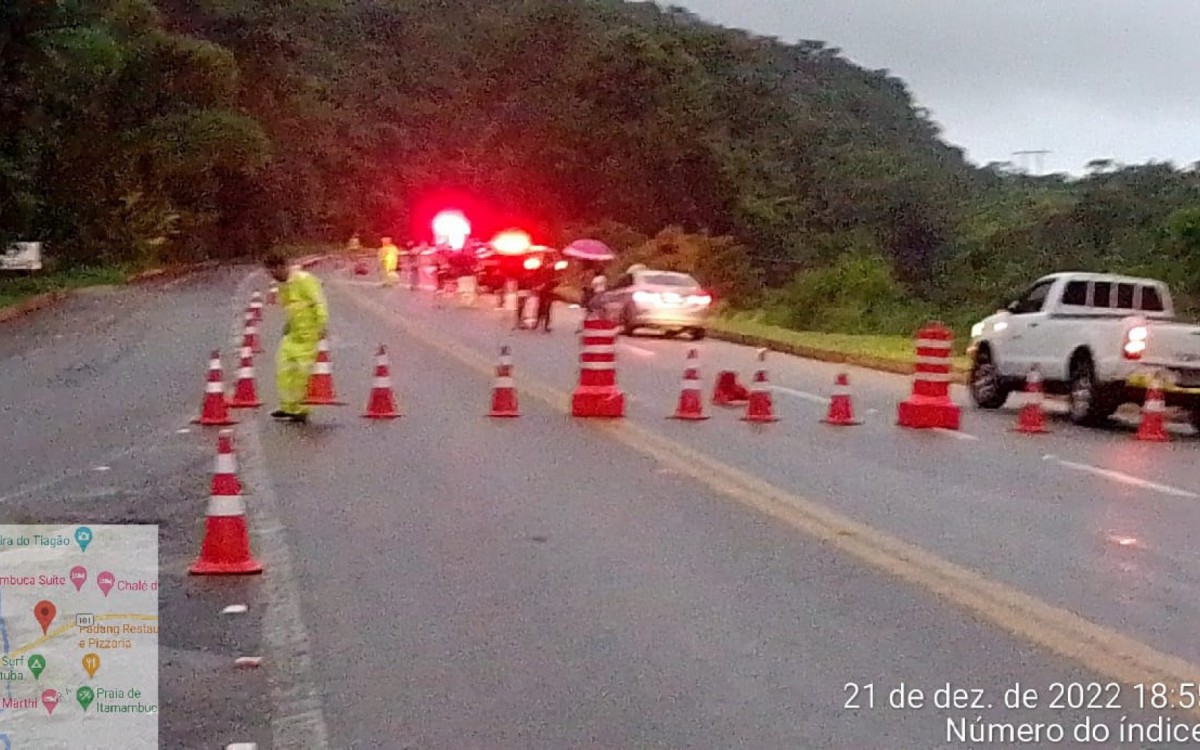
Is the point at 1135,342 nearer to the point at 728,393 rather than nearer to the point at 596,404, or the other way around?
the point at 728,393

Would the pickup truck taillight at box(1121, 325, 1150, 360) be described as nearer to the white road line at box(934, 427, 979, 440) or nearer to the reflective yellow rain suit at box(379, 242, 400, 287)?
the white road line at box(934, 427, 979, 440)

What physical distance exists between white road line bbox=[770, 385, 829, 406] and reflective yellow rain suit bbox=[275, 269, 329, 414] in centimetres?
737

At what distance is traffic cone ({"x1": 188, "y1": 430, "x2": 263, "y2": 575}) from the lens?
10547mm

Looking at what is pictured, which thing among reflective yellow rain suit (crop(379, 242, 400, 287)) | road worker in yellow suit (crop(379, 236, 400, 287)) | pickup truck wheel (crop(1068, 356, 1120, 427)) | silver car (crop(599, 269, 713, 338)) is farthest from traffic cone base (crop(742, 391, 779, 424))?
reflective yellow rain suit (crop(379, 242, 400, 287))

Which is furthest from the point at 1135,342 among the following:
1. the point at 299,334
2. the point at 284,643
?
the point at 284,643

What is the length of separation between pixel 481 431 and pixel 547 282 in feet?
67.3

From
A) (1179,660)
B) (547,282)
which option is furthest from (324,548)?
(547,282)

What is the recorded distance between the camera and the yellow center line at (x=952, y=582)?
8570 millimetres

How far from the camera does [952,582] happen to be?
1057 cm

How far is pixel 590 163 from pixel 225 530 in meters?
70.2

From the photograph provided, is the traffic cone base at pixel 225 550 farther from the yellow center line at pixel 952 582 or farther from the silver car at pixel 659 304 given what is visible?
the silver car at pixel 659 304

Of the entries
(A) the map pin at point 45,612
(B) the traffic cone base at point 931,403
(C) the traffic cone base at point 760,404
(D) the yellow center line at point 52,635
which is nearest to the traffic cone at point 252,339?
(C) the traffic cone base at point 760,404

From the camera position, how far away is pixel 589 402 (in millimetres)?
20438

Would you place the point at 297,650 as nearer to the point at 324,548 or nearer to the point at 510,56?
the point at 324,548
